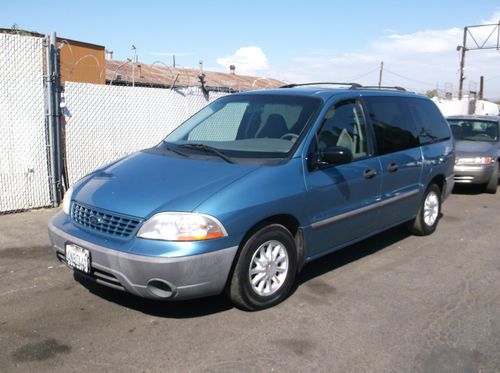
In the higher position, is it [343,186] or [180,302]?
[343,186]

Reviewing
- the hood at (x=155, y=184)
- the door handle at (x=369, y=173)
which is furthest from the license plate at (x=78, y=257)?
the door handle at (x=369, y=173)

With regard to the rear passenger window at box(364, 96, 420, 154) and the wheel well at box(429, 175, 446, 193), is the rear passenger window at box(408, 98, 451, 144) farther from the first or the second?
the wheel well at box(429, 175, 446, 193)

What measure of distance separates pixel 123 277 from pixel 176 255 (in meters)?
0.45

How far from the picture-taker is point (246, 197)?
3.83m

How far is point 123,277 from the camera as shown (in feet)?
11.9

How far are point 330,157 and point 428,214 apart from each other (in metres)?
2.81

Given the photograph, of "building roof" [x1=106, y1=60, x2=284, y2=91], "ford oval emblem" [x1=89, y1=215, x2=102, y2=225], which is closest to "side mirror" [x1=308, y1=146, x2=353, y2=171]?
"ford oval emblem" [x1=89, y1=215, x2=102, y2=225]

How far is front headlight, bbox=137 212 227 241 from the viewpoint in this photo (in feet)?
11.6

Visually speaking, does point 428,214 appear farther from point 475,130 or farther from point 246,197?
point 475,130

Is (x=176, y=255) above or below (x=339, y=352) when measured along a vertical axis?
above

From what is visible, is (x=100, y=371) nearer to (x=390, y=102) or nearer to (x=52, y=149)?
(x=390, y=102)

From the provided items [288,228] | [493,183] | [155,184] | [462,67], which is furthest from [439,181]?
[462,67]

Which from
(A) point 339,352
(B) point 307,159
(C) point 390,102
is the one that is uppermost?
(C) point 390,102

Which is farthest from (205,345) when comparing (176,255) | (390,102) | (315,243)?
(390,102)
